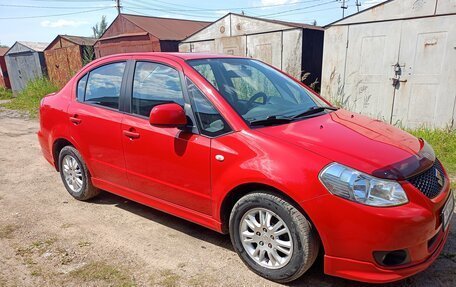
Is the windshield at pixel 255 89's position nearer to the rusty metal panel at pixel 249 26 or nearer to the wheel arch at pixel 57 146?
the wheel arch at pixel 57 146

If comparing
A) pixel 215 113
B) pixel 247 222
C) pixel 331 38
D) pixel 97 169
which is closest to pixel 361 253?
pixel 247 222

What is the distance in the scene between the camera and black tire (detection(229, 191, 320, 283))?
2443 millimetres

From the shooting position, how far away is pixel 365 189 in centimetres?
224

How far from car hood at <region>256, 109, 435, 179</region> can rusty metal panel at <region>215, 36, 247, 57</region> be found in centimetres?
740

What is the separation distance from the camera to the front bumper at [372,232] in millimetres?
2191

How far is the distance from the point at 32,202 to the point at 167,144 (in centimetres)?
237

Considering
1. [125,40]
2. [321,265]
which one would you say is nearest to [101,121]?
[321,265]

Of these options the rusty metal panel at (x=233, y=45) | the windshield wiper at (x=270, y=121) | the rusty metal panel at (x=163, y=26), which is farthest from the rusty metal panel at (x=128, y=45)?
the windshield wiper at (x=270, y=121)

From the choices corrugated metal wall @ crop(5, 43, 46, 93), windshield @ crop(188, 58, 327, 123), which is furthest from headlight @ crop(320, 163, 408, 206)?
corrugated metal wall @ crop(5, 43, 46, 93)

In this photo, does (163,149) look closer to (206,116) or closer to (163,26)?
(206,116)

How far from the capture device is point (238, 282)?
271cm

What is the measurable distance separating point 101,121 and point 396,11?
6041 millimetres

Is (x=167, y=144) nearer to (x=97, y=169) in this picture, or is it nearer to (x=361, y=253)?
(x=97, y=169)

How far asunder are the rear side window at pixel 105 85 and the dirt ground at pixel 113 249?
1.26 m
